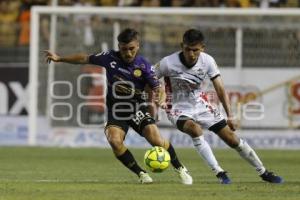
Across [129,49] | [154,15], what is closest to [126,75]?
[129,49]

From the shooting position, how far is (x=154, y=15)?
23.5 m

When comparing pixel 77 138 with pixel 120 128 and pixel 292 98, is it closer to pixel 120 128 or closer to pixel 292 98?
pixel 292 98

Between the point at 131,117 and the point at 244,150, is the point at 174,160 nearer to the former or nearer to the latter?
the point at 131,117

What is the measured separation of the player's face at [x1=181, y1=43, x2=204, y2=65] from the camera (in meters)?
12.2

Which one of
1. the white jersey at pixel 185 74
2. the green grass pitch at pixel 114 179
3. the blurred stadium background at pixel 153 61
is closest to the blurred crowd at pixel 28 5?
the blurred stadium background at pixel 153 61

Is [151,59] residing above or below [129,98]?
below

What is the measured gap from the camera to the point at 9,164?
16656 mm

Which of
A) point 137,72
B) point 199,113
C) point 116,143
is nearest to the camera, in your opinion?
point 116,143

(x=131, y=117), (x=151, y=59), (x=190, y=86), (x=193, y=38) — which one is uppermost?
(x=193, y=38)

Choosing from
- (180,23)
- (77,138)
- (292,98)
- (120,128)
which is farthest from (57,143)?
(120,128)

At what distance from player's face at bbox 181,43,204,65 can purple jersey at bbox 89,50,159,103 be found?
1.64 feet

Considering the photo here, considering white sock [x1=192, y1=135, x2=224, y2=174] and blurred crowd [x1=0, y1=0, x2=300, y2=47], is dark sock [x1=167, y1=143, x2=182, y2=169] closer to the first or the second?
white sock [x1=192, y1=135, x2=224, y2=174]

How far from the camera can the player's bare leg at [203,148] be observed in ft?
40.2

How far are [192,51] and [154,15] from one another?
11.3 meters
